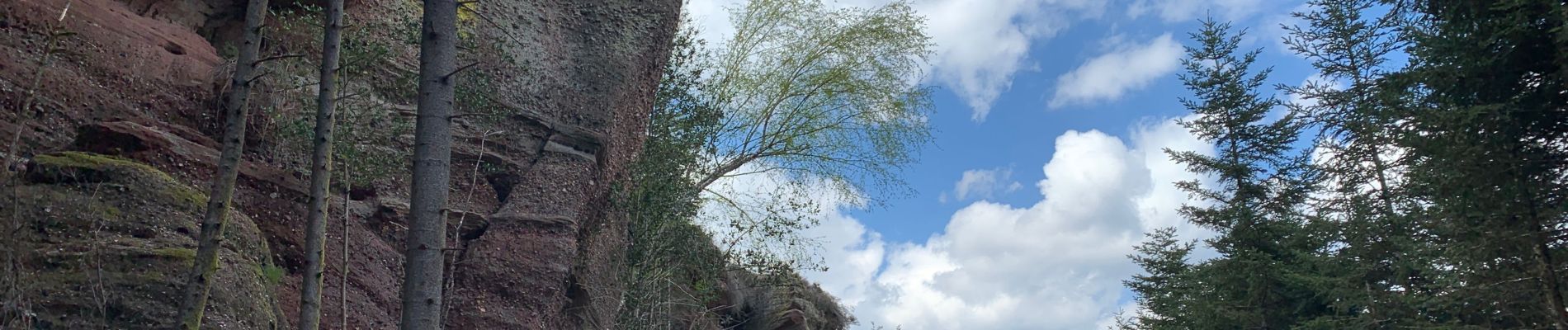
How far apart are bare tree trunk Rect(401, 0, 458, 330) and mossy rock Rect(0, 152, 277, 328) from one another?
2633mm

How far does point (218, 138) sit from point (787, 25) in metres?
14.6

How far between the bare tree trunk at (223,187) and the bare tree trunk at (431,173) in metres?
1.81

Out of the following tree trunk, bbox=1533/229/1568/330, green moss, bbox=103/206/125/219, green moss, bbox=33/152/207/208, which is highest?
green moss, bbox=33/152/207/208

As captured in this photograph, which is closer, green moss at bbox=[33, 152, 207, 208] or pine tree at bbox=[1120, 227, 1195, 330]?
green moss at bbox=[33, 152, 207, 208]

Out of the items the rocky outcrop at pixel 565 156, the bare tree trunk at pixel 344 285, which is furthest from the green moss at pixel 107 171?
the rocky outcrop at pixel 565 156

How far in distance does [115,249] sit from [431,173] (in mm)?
3378

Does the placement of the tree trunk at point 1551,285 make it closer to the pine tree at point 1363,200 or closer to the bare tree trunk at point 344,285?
the pine tree at point 1363,200

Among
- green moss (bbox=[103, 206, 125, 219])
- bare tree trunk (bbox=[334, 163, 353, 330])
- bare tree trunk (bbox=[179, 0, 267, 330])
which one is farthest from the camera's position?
bare tree trunk (bbox=[334, 163, 353, 330])

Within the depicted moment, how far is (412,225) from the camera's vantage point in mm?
8266

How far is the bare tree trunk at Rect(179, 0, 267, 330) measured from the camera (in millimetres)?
8828

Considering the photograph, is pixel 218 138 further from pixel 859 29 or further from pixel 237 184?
pixel 859 29

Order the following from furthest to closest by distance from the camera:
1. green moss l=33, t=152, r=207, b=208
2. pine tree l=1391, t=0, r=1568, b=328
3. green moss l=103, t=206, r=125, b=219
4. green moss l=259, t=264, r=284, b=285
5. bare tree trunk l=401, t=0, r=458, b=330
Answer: green moss l=259, t=264, r=284, b=285
pine tree l=1391, t=0, r=1568, b=328
green moss l=33, t=152, r=207, b=208
green moss l=103, t=206, r=125, b=219
bare tree trunk l=401, t=0, r=458, b=330

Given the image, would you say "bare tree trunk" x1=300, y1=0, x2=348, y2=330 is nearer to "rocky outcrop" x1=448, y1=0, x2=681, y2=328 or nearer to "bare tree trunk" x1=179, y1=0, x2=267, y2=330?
"bare tree trunk" x1=179, y1=0, x2=267, y2=330

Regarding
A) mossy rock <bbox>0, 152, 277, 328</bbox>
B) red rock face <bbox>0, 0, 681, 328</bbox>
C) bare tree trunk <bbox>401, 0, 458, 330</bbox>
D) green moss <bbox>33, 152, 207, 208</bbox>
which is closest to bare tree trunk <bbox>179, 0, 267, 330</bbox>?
mossy rock <bbox>0, 152, 277, 328</bbox>
